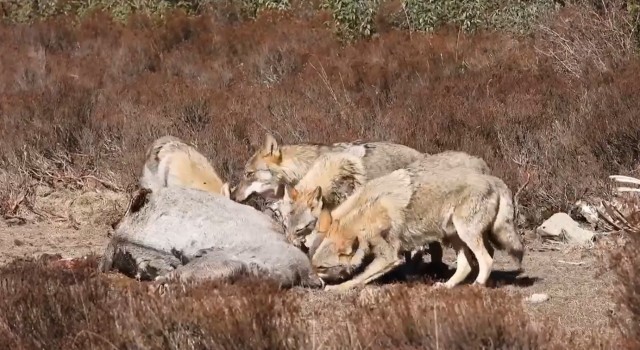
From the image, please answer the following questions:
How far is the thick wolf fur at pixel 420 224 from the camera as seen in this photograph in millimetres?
8156

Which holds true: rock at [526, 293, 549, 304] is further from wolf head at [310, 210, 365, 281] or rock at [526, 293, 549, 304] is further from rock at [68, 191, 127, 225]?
rock at [68, 191, 127, 225]

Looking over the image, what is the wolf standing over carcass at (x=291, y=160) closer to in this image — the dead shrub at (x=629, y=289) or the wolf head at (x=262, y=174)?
the wolf head at (x=262, y=174)

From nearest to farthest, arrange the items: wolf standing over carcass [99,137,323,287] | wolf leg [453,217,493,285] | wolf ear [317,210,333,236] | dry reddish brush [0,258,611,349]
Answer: dry reddish brush [0,258,611,349] → wolf standing over carcass [99,137,323,287] → wolf leg [453,217,493,285] → wolf ear [317,210,333,236]

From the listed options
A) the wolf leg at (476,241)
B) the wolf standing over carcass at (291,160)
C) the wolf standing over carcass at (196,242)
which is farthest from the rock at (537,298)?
the wolf standing over carcass at (291,160)

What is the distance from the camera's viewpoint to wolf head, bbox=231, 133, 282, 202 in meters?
10.3

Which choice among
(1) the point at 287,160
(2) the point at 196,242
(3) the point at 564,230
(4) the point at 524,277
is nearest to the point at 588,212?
(3) the point at 564,230

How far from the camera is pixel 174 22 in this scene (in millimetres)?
23375

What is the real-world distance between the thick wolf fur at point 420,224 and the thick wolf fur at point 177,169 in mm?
2341


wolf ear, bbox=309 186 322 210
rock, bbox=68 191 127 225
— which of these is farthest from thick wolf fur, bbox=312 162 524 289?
rock, bbox=68 191 127 225

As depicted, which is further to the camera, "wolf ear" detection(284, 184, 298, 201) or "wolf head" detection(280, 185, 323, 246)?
"wolf ear" detection(284, 184, 298, 201)

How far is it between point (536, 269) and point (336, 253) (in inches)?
84.4

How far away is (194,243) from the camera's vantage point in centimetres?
815

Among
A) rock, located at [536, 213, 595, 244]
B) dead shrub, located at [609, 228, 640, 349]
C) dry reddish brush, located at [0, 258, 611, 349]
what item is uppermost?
dead shrub, located at [609, 228, 640, 349]

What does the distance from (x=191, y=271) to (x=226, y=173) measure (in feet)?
17.7
